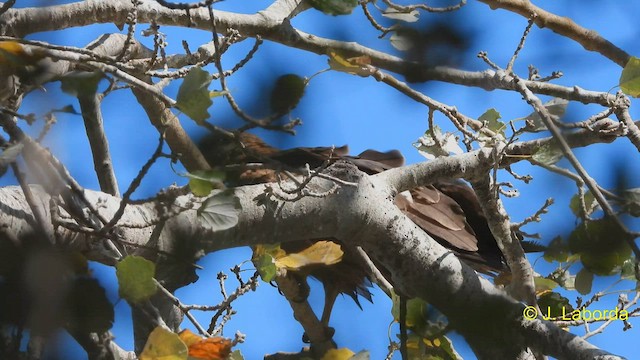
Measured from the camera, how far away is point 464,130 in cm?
200

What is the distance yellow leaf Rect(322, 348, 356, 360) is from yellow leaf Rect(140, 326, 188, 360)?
437mm

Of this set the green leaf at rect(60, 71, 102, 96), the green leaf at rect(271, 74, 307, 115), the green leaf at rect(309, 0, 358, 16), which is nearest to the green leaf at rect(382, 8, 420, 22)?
the green leaf at rect(309, 0, 358, 16)

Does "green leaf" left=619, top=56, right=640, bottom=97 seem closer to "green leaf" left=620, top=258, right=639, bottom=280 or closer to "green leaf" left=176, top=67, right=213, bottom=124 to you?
"green leaf" left=620, top=258, right=639, bottom=280

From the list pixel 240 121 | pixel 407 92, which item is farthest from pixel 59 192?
pixel 407 92

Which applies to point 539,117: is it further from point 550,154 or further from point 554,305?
point 554,305

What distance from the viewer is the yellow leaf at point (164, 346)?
4.14 feet

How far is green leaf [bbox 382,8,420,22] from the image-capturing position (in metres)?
1.20

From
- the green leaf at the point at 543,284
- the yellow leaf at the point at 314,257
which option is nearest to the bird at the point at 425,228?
the yellow leaf at the point at 314,257

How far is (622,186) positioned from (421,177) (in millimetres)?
Result: 767

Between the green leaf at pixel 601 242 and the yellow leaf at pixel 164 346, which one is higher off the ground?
the green leaf at pixel 601 242

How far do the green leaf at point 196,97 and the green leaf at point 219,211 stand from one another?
0.19m

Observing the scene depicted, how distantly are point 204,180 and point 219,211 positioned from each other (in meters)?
0.12

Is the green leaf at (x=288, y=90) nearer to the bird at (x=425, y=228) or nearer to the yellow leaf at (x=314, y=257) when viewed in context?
the yellow leaf at (x=314, y=257)
